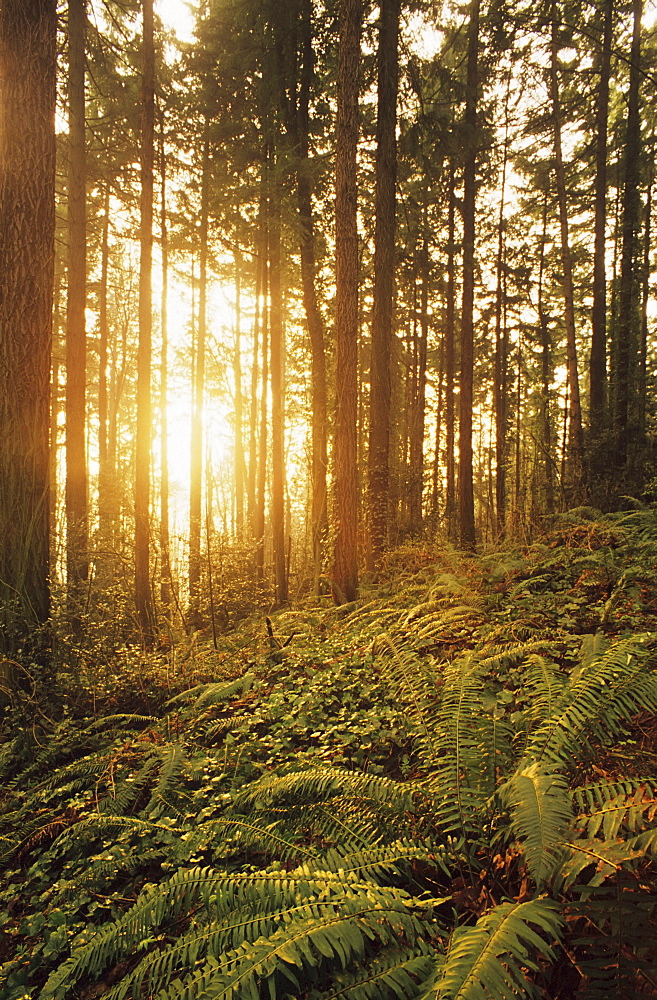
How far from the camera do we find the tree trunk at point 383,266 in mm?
9125

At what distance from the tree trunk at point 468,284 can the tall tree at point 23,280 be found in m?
8.57

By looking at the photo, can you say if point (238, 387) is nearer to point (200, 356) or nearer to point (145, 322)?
point (200, 356)

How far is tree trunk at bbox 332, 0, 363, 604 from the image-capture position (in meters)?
7.32

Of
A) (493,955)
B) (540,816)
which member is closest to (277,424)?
(540,816)

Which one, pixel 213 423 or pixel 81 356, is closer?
pixel 81 356

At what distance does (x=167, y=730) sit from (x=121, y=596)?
210 cm

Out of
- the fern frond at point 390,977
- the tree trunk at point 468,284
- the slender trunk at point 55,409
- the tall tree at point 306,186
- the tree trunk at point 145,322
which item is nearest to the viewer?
the fern frond at point 390,977

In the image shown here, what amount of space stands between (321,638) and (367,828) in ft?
10.7

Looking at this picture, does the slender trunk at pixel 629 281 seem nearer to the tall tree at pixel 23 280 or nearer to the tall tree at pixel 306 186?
the tall tree at pixel 306 186

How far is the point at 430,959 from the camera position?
148 centimetres

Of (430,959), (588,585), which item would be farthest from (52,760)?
(588,585)

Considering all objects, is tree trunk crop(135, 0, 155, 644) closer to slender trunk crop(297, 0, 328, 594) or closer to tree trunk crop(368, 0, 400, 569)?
slender trunk crop(297, 0, 328, 594)

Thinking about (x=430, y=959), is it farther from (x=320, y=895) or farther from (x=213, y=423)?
(x=213, y=423)

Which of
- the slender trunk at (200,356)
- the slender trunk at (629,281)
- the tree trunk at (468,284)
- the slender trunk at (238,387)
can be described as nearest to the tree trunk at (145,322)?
the slender trunk at (200,356)
